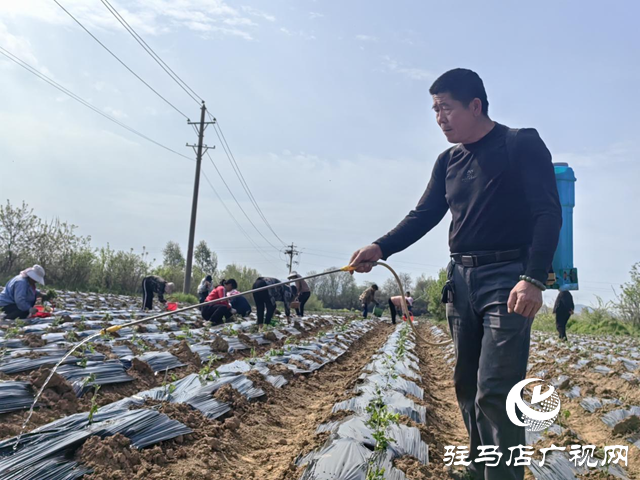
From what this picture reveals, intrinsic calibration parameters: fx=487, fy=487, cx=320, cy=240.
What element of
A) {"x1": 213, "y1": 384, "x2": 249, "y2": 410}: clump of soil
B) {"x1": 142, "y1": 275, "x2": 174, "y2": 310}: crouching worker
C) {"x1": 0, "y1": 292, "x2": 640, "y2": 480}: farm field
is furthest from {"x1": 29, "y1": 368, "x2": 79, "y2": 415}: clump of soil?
{"x1": 142, "y1": 275, "x2": 174, "y2": 310}: crouching worker

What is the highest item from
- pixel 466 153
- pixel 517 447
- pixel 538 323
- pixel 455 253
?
pixel 466 153

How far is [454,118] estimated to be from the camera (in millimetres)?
2420

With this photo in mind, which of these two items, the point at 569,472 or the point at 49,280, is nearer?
the point at 569,472

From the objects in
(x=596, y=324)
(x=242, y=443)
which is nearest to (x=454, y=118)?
(x=242, y=443)

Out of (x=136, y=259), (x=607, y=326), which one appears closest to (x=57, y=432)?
(x=136, y=259)

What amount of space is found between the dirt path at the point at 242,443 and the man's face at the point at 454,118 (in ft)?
6.49

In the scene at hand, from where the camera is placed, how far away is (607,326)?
74.6ft

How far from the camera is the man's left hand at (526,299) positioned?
1993 mm

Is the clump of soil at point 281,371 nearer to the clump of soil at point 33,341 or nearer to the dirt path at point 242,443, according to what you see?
the dirt path at point 242,443

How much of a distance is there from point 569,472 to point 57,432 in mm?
2915

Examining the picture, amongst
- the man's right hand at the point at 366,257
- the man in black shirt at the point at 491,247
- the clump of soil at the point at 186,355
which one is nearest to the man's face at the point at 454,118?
the man in black shirt at the point at 491,247

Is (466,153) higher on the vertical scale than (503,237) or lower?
higher

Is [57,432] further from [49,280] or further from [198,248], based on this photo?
[198,248]

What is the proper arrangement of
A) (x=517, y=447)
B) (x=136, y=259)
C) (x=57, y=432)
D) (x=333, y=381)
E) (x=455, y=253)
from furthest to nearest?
(x=136, y=259), (x=333, y=381), (x=57, y=432), (x=455, y=253), (x=517, y=447)
